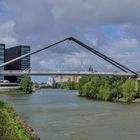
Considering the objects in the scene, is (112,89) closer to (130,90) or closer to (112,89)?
(112,89)

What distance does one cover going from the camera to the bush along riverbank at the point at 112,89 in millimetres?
82000

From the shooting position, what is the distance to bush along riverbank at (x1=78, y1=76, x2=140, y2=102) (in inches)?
3228

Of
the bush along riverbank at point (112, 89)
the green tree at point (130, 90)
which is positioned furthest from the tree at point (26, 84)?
the green tree at point (130, 90)

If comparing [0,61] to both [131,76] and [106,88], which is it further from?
[131,76]

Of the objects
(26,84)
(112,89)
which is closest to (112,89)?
(112,89)

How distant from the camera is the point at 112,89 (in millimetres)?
89250

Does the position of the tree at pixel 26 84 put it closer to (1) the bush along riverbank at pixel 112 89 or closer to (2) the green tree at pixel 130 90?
(1) the bush along riverbank at pixel 112 89

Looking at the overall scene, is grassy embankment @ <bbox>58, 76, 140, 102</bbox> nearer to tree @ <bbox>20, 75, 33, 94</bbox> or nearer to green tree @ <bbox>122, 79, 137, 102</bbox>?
green tree @ <bbox>122, 79, 137, 102</bbox>

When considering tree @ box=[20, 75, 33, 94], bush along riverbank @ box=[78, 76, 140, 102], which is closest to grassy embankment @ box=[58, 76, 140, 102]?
bush along riverbank @ box=[78, 76, 140, 102]

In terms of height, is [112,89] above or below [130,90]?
above

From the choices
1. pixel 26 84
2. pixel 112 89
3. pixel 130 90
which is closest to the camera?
pixel 130 90

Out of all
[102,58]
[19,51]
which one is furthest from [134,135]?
[19,51]

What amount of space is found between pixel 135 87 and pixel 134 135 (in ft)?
165

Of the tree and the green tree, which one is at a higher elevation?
the tree
